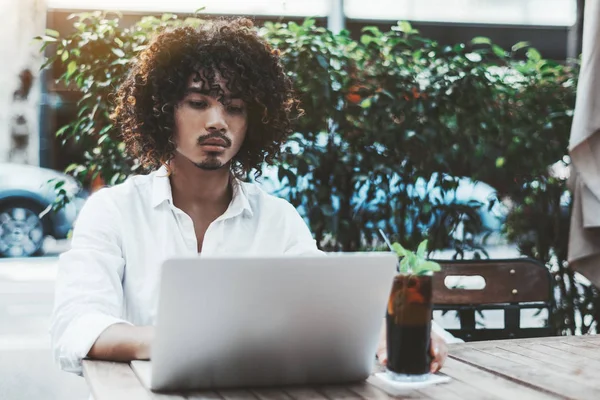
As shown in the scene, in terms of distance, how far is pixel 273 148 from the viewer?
2.19m

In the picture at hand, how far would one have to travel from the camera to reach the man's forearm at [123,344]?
53.1 inches

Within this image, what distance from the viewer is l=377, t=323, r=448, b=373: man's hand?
4.40ft

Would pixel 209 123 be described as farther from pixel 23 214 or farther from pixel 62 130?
pixel 23 214

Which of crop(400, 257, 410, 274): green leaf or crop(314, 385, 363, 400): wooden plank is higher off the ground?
crop(400, 257, 410, 274): green leaf

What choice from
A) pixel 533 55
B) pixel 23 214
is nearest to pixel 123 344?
pixel 533 55

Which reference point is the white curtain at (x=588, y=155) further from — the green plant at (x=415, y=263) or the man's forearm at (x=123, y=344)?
the man's forearm at (x=123, y=344)

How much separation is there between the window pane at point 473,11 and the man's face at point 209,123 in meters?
3.51

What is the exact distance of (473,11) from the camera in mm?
6887

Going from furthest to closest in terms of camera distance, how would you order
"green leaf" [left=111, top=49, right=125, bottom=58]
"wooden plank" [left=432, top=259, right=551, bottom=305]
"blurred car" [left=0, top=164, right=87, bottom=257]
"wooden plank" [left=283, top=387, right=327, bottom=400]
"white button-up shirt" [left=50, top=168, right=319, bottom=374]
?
1. "blurred car" [left=0, top=164, right=87, bottom=257]
2. "green leaf" [left=111, top=49, right=125, bottom=58]
3. "wooden plank" [left=432, top=259, right=551, bottom=305]
4. "white button-up shirt" [left=50, top=168, right=319, bottom=374]
5. "wooden plank" [left=283, top=387, right=327, bottom=400]

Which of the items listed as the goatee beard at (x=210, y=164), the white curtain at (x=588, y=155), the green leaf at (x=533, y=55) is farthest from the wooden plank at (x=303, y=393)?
the green leaf at (x=533, y=55)

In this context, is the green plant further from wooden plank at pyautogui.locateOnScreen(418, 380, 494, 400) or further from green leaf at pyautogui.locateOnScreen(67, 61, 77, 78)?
green leaf at pyautogui.locateOnScreen(67, 61, 77, 78)

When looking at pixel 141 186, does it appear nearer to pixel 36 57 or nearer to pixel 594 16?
pixel 594 16

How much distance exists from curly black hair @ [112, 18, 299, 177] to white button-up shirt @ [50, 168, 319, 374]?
0.17 m

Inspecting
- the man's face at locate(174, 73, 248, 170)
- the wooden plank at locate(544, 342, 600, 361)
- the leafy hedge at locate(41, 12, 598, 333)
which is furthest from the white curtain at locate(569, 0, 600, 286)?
the man's face at locate(174, 73, 248, 170)
